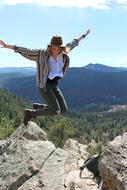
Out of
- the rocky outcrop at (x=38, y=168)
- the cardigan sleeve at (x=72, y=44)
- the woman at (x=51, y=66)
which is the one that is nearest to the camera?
the woman at (x=51, y=66)

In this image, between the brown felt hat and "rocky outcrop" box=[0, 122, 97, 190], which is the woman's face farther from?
"rocky outcrop" box=[0, 122, 97, 190]

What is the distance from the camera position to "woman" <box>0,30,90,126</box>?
15883 millimetres

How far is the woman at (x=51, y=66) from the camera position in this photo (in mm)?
15883

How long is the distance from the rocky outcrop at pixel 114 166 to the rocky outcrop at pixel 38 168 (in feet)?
2.91

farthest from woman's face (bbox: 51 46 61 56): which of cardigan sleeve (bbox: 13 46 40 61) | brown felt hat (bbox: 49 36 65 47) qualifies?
cardigan sleeve (bbox: 13 46 40 61)

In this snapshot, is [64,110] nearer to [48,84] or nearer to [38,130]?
[48,84]

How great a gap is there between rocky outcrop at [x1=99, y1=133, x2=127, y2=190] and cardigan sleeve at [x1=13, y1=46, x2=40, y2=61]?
14.6 ft

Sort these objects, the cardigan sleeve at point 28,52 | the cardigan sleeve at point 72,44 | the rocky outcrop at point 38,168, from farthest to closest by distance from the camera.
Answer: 1. the cardigan sleeve at point 72,44
2. the rocky outcrop at point 38,168
3. the cardigan sleeve at point 28,52

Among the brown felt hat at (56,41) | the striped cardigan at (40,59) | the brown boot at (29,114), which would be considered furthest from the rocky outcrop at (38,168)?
the brown felt hat at (56,41)

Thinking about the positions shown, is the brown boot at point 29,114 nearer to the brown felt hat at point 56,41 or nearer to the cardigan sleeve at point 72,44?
the cardigan sleeve at point 72,44

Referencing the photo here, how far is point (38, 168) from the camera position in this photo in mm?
17297

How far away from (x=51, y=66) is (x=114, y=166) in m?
4.31

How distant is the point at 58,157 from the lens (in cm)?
1820

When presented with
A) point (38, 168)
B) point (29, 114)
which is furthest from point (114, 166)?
point (29, 114)
